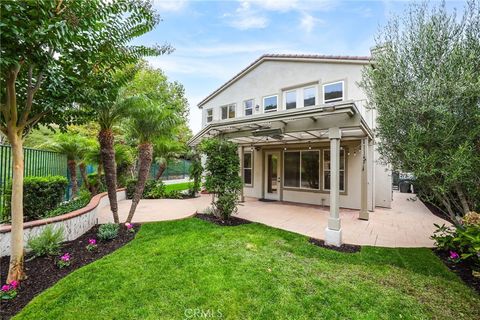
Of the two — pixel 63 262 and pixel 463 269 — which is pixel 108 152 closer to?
pixel 63 262

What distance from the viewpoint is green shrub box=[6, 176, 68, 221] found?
18.0 feet

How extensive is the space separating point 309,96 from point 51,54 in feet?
32.6

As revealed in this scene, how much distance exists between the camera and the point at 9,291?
3.29 m

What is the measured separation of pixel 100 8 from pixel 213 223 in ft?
19.6

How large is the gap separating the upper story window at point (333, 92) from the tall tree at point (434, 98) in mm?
4747

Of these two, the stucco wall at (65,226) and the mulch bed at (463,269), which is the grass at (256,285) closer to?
the mulch bed at (463,269)

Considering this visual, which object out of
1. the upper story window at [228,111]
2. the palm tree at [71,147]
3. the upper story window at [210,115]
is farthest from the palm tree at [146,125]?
the upper story window at [210,115]

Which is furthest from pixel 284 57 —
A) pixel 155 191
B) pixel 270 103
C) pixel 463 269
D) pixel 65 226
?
pixel 65 226

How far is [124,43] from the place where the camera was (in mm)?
4367

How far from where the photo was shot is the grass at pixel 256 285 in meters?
3.08

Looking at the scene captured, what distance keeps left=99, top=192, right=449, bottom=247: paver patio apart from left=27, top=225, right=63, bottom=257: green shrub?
260cm

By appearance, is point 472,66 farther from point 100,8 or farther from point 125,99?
point 125,99

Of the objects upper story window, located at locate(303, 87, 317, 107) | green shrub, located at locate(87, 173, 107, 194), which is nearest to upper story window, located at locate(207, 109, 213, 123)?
upper story window, located at locate(303, 87, 317, 107)

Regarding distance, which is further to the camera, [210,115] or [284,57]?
[210,115]
